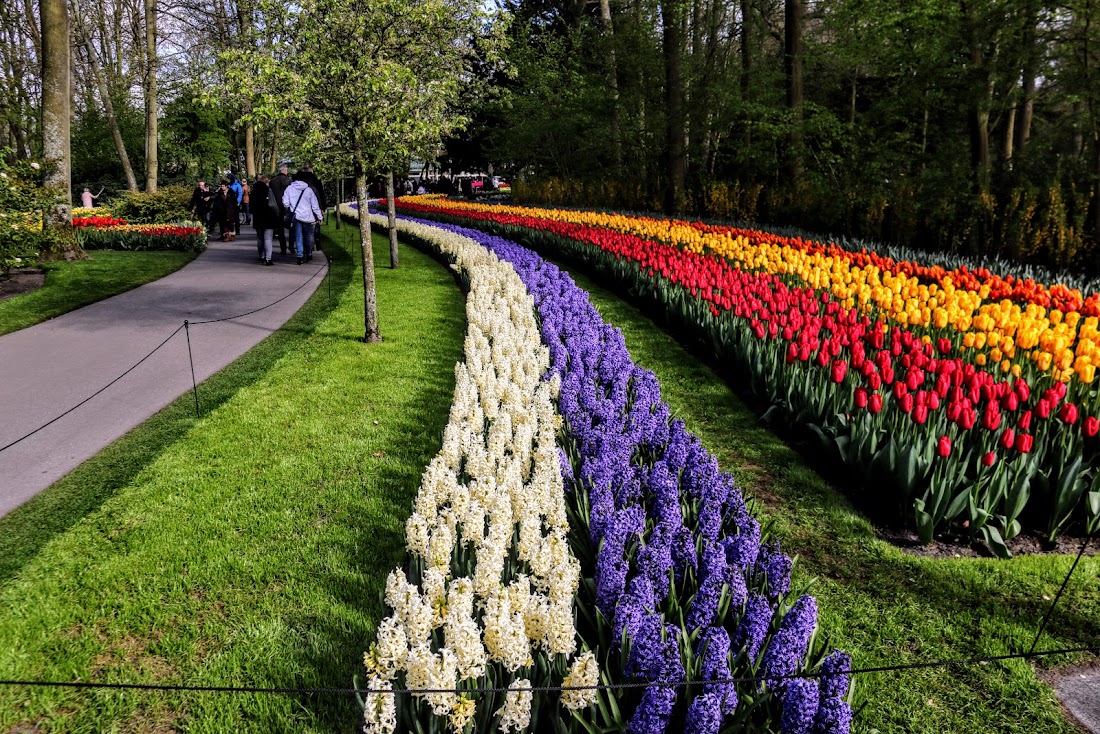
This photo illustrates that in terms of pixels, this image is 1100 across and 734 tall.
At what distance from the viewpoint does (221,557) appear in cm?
372

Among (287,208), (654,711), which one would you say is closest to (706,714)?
(654,711)

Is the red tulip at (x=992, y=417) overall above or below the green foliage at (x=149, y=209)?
below

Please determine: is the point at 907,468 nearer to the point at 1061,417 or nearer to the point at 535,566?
the point at 1061,417

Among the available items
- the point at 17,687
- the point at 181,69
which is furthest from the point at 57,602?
the point at 181,69

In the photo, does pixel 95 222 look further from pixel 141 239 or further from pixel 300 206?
pixel 300 206

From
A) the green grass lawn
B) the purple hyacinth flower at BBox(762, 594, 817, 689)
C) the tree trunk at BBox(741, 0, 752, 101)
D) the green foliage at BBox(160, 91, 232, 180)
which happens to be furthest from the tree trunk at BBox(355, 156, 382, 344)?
the green foliage at BBox(160, 91, 232, 180)

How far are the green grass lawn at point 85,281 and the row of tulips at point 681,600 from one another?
831 cm

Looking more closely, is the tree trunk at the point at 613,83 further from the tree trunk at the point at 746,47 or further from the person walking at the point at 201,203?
the person walking at the point at 201,203

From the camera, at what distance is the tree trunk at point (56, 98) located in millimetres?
13148

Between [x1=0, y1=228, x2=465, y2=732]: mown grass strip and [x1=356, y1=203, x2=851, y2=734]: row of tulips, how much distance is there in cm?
109

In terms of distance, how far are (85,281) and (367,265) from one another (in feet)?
23.0

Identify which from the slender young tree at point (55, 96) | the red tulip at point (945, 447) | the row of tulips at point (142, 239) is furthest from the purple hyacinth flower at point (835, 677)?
the row of tulips at point (142, 239)

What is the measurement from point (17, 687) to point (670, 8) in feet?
63.9

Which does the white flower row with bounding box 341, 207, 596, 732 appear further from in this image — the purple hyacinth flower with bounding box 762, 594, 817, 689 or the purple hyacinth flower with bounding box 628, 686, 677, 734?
the purple hyacinth flower with bounding box 762, 594, 817, 689
